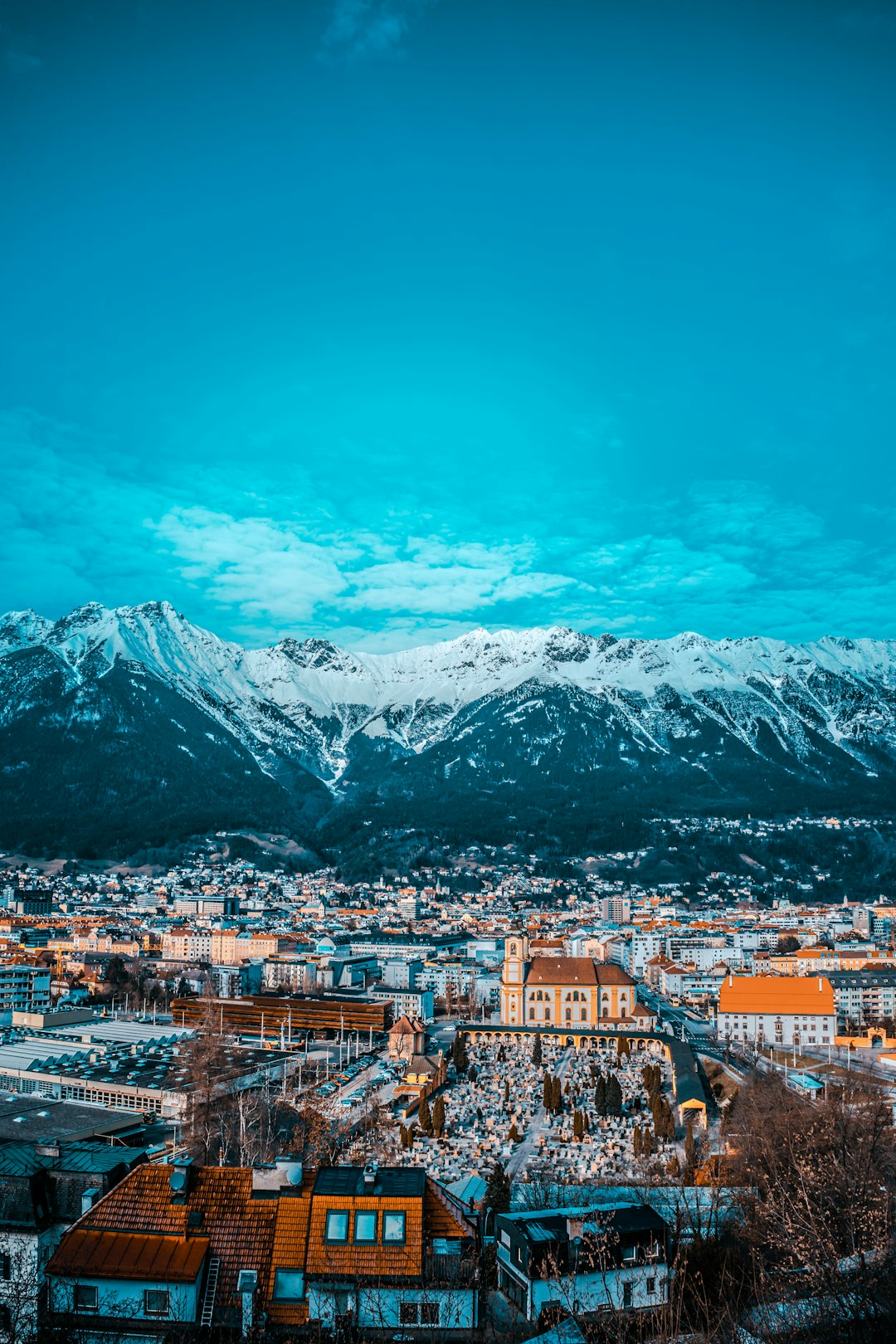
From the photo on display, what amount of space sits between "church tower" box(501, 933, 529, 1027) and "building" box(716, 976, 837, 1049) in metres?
8.53

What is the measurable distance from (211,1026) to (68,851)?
8766 cm

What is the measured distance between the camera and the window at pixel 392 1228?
9.23 metres

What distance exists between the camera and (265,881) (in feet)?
352

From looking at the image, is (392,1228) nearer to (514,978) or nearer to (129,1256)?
(129,1256)

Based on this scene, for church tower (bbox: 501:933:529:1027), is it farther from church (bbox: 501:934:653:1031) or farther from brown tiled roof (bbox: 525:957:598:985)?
brown tiled roof (bbox: 525:957:598:985)

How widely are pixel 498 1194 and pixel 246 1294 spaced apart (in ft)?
23.5

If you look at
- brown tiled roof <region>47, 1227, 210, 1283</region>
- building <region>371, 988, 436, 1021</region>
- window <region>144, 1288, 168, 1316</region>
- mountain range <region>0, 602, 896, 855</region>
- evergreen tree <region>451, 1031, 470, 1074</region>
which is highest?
mountain range <region>0, 602, 896, 855</region>

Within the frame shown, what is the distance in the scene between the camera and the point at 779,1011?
4178 centimetres

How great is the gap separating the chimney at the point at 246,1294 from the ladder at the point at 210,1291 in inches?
7.7

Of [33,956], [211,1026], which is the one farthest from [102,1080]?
[33,956]

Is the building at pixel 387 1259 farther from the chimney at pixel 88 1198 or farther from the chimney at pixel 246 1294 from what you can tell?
the chimney at pixel 88 1198

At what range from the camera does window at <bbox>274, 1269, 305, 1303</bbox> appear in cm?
887

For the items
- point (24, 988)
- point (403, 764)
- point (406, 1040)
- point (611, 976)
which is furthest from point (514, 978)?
point (403, 764)

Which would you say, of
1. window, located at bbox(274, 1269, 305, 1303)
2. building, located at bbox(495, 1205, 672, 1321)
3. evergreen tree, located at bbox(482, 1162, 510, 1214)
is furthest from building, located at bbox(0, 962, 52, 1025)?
window, located at bbox(274, 1269, 305, 1303)
